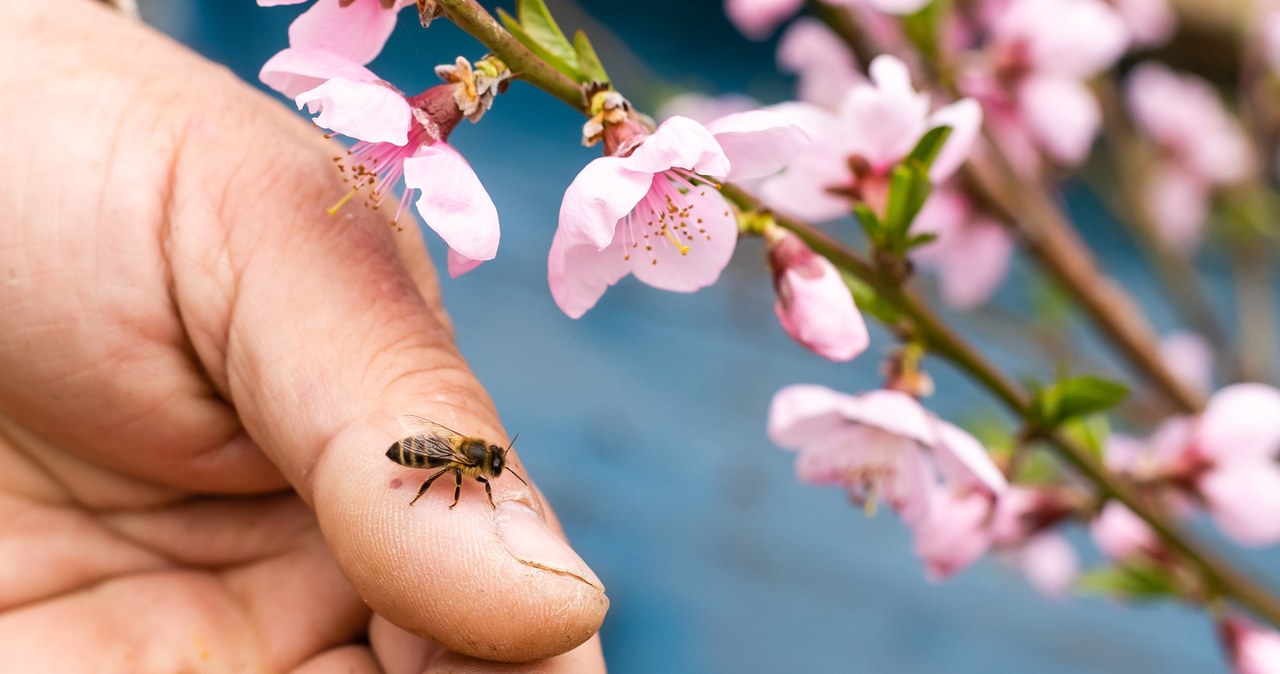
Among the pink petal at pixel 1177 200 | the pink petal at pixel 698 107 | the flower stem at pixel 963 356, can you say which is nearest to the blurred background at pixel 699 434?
the pink petal at pixel 698 107

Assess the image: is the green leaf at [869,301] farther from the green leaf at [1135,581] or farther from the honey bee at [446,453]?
the green leaf at [1135,581]

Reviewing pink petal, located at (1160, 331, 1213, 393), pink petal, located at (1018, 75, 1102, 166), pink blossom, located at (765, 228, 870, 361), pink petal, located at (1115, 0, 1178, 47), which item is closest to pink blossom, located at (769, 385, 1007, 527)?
pink blossom, located at (765, 228, 870, 361)

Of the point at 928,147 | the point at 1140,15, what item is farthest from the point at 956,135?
the point at 1140,15

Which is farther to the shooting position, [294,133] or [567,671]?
[294,133]

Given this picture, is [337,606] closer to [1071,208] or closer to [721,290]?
[721,290]

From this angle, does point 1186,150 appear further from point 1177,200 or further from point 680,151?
point 680,151

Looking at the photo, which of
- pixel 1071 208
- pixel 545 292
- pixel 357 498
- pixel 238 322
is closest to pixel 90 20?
pixel 238 322

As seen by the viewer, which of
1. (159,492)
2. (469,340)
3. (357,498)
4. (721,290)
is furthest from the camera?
(721,290)

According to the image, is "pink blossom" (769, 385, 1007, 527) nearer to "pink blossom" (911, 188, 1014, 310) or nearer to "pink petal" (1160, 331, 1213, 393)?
"pink blossom" (911, 188, 1014, 310)
